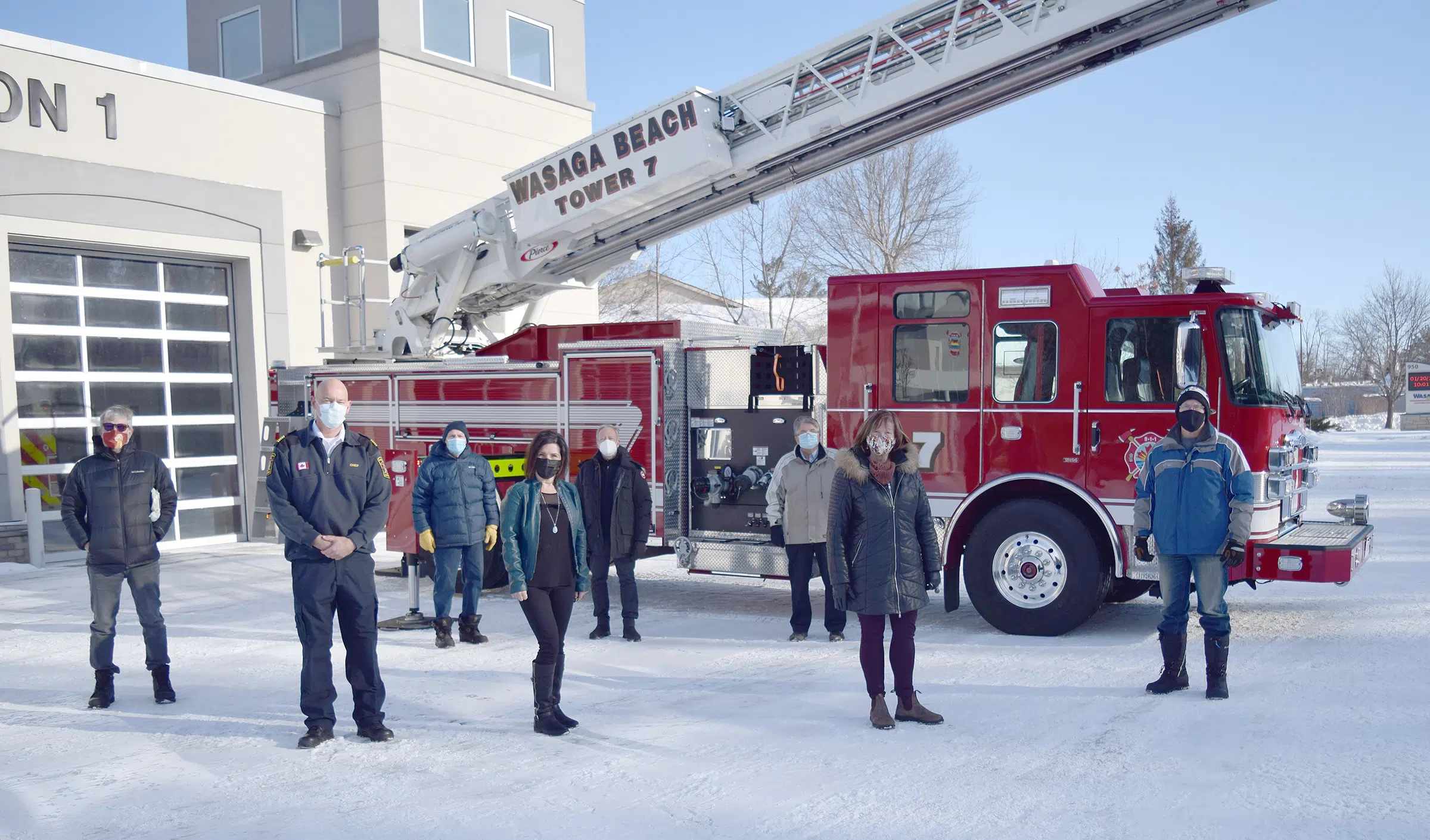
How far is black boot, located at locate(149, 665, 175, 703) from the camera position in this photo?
22.3 feet

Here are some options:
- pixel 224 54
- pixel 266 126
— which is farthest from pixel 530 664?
pixel 224 54

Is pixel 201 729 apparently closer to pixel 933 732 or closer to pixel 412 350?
pixel 933 732

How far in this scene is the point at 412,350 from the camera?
12.3 m

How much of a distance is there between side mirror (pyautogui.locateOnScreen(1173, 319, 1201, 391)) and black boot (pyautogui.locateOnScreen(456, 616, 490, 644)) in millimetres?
5364

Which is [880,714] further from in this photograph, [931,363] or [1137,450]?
[931,363]

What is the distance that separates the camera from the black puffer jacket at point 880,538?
19.3 feet

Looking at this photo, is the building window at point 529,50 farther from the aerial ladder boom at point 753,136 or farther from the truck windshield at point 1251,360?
the truck windshield at point 1251,360

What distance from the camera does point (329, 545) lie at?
18.4 ft

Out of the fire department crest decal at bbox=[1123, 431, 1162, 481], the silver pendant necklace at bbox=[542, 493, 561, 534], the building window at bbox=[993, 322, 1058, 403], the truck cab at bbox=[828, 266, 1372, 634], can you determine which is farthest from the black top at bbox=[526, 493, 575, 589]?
the fire department crest decal at bbox=[1123, 431, 1162, 481]

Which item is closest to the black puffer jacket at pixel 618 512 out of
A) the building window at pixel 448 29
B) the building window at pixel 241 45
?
the building window at pixel 448 29

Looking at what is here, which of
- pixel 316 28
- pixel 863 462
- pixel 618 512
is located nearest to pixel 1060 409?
pixel 863 462

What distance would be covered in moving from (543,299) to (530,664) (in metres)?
5.58

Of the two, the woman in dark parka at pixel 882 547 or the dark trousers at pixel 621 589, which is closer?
the woman in dark parka at pixel 882 547

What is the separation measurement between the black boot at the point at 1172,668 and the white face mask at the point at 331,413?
4817mm
